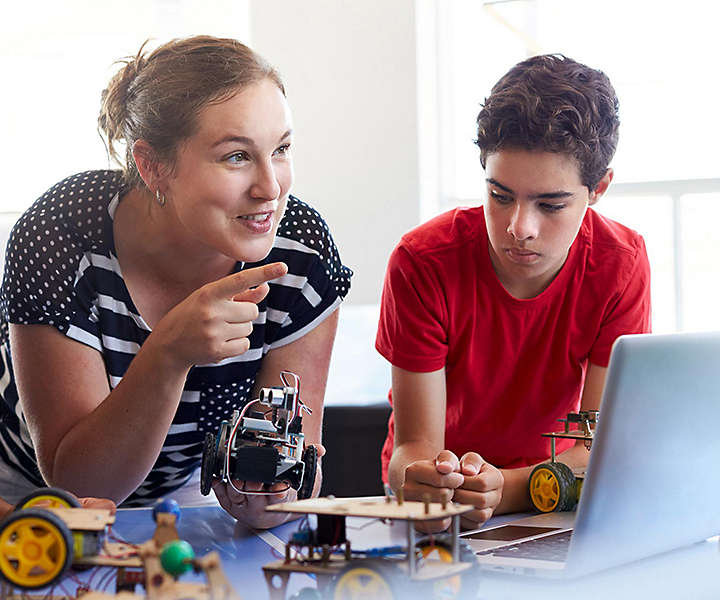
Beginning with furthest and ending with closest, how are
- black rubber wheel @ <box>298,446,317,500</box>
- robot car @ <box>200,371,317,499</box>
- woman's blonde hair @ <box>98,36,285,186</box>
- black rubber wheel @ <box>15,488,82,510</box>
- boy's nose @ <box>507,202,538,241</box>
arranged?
boy's nose @ <box>507,202,538,241</box> → woman's blonde hair @ <box>98,36,285,186</box> → black rubber wheel @ <box>298,446,317,500</box> → robot car @ <box>200,371,317,499</box> → black rubber wheel @ <box>15,488,82,510</box>

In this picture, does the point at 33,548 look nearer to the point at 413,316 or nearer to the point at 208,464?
the point at 208,464

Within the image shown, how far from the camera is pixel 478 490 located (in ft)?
3.55

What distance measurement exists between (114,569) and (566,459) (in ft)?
→ 2.49

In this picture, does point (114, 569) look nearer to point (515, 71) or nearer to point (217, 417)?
point (217, 417)

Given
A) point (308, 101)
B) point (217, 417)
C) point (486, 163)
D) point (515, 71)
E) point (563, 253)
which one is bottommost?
point (217, 417)

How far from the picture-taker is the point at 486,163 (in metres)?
1.34

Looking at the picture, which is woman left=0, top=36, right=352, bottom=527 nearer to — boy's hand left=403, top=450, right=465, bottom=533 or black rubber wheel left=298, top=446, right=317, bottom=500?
black rubber wheel left=298, top=446, right=317, bottom=500

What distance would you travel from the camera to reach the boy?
131 centimetres

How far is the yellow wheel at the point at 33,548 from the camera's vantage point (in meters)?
0.64

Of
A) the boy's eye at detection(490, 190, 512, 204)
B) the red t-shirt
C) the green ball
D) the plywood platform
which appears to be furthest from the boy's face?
the green ball

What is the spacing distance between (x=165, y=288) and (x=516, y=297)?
1.90 ft

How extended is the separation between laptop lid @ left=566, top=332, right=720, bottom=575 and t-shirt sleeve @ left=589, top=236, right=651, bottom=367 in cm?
53

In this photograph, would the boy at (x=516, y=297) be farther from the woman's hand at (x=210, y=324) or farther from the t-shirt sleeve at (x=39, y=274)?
the t-shirt sleeve at (x=39, y=274)

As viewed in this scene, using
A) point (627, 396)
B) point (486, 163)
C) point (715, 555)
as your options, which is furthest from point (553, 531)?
point (486, 163)
